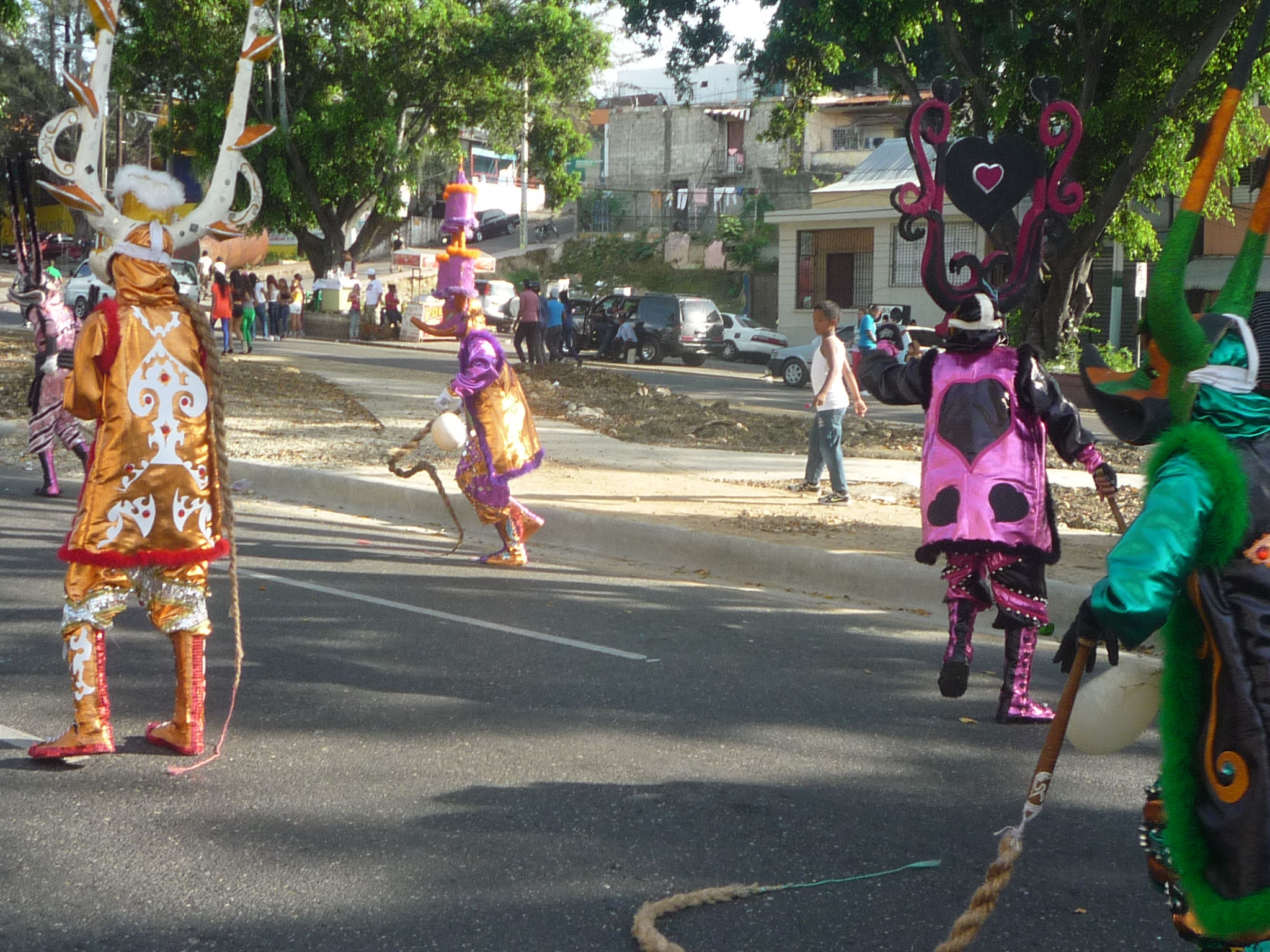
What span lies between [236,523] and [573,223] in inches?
1931

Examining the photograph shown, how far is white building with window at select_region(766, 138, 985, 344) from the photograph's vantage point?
114 feet

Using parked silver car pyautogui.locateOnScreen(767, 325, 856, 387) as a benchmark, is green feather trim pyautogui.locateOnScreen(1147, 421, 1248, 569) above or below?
above

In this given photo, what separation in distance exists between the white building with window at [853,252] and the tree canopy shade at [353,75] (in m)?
8.20

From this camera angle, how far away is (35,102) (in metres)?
49.2

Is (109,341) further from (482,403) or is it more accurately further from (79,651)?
(482,403)

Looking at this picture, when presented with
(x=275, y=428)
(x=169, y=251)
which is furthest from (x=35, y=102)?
(x=169, y=251)

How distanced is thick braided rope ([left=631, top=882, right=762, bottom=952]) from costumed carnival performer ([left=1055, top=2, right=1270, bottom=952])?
1322 mm

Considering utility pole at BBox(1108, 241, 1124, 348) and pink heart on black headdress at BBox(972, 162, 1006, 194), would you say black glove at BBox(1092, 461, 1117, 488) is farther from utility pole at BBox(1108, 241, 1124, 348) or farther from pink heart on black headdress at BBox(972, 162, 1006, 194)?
utility pole at BBox(1108, 241, 1124, 348)

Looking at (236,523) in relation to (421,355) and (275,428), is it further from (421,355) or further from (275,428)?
(421,355)

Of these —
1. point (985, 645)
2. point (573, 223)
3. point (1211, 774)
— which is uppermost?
point (573, 223)

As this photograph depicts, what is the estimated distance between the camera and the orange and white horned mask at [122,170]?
473 cm

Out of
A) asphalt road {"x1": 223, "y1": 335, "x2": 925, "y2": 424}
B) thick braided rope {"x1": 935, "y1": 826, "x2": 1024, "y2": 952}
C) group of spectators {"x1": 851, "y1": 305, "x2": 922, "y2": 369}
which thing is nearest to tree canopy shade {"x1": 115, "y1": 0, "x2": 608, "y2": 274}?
asphalt road {"x1": 223, "y1": 335, "x2": 925, "y2": 424}

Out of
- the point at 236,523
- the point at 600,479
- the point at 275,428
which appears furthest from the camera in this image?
the point at 275,428

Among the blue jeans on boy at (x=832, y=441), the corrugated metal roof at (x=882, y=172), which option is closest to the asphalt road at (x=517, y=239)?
the corrugated metal roof at (x=882, y=172)
